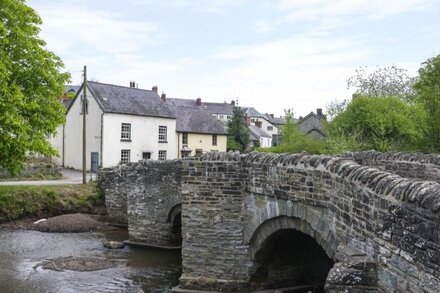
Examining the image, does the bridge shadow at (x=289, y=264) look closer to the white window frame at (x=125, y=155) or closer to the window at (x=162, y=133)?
the white window frame at (x=125, y=155)

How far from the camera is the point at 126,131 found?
128 feet

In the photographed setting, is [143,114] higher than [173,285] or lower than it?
higher

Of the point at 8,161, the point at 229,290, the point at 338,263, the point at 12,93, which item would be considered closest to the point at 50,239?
the point at 8,161

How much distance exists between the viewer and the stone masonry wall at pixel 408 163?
1120 centimetres

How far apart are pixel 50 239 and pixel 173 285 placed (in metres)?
7.96

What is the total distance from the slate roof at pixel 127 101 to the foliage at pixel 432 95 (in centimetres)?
2098

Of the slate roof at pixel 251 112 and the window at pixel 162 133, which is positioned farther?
the slate roof at pixel 251 112

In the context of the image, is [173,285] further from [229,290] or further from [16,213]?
[16,213]

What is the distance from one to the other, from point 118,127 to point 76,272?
79.7 feet

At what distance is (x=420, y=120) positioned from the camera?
27.8 meters

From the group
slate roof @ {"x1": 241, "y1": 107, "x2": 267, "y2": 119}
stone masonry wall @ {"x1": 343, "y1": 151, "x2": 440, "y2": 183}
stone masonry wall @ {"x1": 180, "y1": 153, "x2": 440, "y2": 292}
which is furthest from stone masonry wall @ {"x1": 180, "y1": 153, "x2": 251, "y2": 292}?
slate roof @ {"x1": 241, "y1": 107, "x2": 267, "y2": 119}

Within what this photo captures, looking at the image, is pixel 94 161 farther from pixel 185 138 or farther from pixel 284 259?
pixel 284 259

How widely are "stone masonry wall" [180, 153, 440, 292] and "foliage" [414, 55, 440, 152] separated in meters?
19.3

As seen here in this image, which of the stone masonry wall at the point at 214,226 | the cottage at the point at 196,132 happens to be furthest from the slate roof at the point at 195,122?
the stone masonry wall at the point at 214,226
